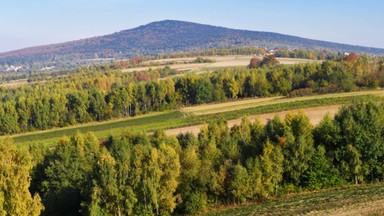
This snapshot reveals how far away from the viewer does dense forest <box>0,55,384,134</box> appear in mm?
102562

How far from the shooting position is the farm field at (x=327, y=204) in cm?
3098

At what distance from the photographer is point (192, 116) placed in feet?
303

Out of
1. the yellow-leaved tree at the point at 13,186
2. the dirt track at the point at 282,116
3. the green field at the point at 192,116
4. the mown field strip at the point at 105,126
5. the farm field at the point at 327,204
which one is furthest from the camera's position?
the mown field strip at the point at 105,126

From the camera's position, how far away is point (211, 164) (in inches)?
1678

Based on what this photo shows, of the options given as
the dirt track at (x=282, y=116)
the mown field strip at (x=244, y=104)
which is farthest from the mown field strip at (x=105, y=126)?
the dirt track at (x=282, y=116)

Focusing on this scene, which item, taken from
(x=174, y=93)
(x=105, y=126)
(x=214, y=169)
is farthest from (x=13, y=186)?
(x=174, y=93)

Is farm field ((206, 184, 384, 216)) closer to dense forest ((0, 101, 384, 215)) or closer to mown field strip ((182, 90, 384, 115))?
dense forest ((0, 101, 384, 215))

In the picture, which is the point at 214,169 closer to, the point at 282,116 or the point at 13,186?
the point at 13,186

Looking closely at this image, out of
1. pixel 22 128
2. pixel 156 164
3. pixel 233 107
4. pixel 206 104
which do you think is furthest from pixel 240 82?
pixel 156 164

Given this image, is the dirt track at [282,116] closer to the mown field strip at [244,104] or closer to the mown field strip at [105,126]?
the mown field strip at [105,126]

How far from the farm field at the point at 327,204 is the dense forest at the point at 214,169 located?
2040 millimetres

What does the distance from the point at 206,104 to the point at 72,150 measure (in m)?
66.3

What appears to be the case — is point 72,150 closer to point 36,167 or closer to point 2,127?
point 36,167

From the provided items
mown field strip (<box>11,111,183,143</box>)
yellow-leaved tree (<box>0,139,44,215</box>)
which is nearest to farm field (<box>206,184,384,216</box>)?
yellow-leaved tree (<box>0,139,44,215</box>)
